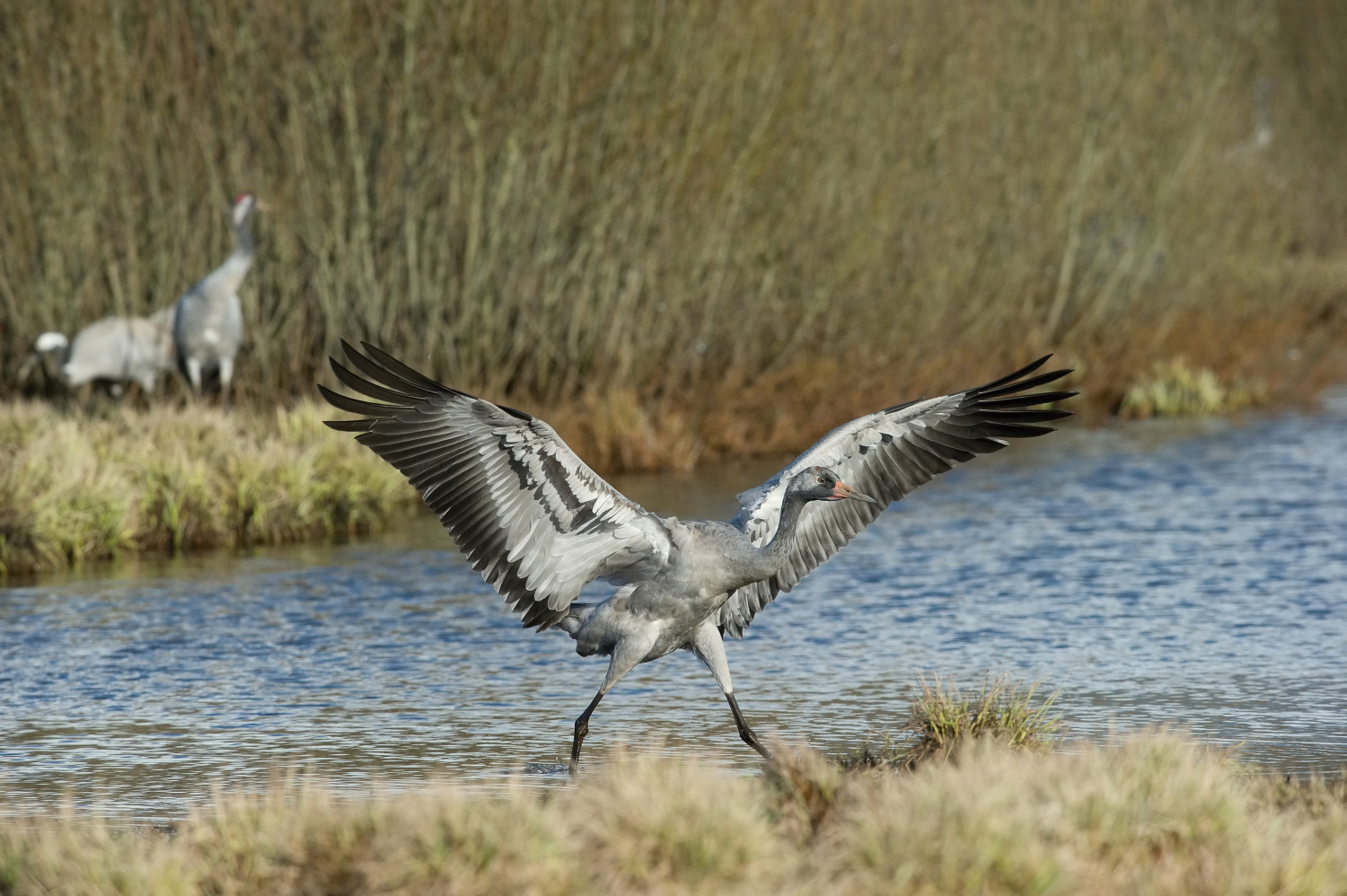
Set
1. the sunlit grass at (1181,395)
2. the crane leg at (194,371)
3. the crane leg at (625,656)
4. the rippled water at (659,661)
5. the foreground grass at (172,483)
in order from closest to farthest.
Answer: the crane leg at (625,656) → the rippled water at (659,661) → the foreground grass at (172,483) → the crane leg at (194,371) → the sunlit grass at (1181,395)

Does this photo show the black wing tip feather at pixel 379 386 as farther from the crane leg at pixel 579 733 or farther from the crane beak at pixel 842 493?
the crane beak at pixel 842 493

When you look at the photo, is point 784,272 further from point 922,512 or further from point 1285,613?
point 1285,613

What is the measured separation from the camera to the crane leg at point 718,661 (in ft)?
21.4

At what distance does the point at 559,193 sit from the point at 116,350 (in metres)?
3.77

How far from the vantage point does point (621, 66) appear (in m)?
14.5

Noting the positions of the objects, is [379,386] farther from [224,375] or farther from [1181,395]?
[1181,395]

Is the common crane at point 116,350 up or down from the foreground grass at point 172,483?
up

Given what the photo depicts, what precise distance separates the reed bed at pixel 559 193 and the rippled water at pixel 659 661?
9.39ft

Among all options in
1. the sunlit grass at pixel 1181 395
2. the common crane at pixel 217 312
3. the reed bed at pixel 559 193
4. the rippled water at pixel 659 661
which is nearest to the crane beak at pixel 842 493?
the rippled water at pixel 659 661

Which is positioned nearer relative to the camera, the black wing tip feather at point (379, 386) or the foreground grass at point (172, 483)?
the black wing tip feather at point (379, 386)

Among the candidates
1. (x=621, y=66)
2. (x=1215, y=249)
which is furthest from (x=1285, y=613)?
(x=1215, y=249)

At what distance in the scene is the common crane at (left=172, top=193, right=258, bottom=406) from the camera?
13398 millimetres

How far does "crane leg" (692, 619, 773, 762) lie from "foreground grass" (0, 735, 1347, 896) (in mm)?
1686

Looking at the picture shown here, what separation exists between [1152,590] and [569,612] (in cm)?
421
